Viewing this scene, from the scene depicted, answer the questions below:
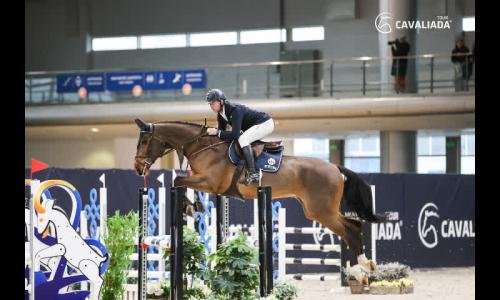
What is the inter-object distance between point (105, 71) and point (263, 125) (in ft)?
23.5

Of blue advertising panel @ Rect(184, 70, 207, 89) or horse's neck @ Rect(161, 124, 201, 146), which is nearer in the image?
horse's neck @ Rect(161, 124, 201, 146)

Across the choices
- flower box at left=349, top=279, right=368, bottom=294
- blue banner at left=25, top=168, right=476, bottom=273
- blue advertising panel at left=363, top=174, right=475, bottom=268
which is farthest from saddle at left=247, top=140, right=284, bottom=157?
blue advertising panel at left=363, top=174, right=475, bottom=268

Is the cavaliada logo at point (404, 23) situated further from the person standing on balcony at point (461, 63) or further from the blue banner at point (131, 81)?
the blue banner at point (131, 81)

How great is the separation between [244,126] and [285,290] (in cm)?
147

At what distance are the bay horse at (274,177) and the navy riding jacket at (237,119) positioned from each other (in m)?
0.12

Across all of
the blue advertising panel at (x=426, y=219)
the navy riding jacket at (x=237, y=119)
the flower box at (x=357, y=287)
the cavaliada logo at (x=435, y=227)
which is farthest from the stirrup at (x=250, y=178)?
the cavaliada logo at (x=435, y=227)

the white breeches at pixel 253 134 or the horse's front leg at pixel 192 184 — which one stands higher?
the white breeches at pixel 253 134

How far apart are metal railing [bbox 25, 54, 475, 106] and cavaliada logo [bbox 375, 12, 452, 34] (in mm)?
416

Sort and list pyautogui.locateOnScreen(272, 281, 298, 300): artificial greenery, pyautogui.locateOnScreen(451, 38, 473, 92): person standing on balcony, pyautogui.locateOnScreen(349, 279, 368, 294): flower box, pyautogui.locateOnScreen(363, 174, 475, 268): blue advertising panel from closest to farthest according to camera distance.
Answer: pyautogui.locateOnScreen(272, 281, 298, 300): artificial greenery
pyautogui.locateOnScreen(349, 279, 368, 294): flower box
pyautogui.locateOnScreen(363, 174, 475, 268): blue advertising panel
pyautogui.locateOnScreen(451, 38, 473, 92): person standing on balcony

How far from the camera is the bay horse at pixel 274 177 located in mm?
5387

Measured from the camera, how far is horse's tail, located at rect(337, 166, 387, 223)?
5949 millimetres

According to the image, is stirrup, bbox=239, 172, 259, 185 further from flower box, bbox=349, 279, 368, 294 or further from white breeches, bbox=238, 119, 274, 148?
flower box, bbox=349, 279, 368, 294

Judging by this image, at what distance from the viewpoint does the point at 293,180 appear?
5688 mm

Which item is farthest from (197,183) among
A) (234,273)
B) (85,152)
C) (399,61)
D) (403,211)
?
(85,152)
